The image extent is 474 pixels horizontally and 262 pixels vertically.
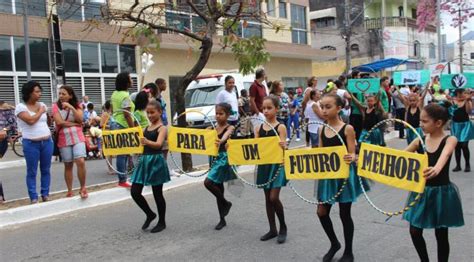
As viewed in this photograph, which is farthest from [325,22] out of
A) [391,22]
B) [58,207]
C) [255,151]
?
[255,151]

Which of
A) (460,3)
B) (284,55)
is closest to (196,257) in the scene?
(460,3)

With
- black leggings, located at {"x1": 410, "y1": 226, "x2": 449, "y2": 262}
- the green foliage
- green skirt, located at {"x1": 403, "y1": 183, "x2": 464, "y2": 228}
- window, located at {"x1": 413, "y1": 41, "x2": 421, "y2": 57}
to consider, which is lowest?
black leggings, located at {"x1": 410, "y1": 226, "x2": 449, "y2": 262}

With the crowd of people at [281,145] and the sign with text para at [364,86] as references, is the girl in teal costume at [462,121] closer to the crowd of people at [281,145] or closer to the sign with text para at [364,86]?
the crowd of people at [281,145]

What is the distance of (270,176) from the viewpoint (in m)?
5.45

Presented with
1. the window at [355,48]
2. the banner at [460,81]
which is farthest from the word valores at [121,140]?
the window at [355,48]

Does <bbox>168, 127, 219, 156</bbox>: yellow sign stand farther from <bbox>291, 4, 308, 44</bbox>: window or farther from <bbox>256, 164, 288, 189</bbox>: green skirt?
<bbox>291, 4, 308, 44</bbox>: window

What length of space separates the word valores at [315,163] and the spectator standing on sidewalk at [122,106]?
377cm

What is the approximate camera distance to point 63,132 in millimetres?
7277

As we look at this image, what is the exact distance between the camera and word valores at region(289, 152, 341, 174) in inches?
183

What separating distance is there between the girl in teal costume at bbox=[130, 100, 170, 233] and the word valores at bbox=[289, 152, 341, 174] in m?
1.70

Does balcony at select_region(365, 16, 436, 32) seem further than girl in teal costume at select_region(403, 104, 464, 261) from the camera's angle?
Yes

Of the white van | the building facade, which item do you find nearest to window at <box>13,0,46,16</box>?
the building facade

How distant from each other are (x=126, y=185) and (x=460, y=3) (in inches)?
863

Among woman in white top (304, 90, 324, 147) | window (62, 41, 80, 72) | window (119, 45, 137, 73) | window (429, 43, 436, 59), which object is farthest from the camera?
window (429, 43, 436, 59)
